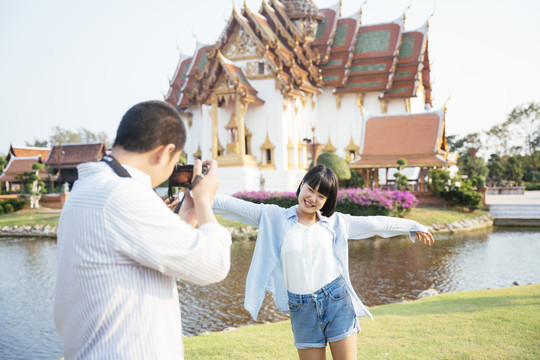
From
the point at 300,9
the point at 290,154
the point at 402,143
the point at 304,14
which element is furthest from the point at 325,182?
the point at 300,9

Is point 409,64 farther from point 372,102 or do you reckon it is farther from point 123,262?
point 123,262

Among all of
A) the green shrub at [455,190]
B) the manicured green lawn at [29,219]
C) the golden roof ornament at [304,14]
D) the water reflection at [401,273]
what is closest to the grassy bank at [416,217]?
the manicured green lawn at [29,219]

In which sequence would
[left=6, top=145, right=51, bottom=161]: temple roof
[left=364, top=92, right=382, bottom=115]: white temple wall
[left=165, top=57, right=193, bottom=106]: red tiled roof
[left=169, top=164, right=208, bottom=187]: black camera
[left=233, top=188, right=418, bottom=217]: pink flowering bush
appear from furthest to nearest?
[left=6, top=145, right=51, bottom=161]: temple roof < [left=165, top=57, right=193, bottom=106]: red tiled roof < [left=364, top=92, right=382, bottom=115]: white temple wall < [left=233, top=188, right=418, bottom=217]: pink flowering bush < [left=169, top=164, right=208, bottom=187]: black camera

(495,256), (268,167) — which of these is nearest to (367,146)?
(268,167)

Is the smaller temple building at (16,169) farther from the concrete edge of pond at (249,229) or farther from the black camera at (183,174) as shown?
the black camera at (183,174)

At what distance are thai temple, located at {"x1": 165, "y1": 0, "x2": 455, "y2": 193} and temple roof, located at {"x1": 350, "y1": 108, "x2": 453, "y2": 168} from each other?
4 centimetres

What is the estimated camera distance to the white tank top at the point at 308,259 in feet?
7.45

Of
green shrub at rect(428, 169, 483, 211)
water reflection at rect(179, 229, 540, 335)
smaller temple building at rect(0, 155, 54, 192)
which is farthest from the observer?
smaller temple building at rect(0, 155, 54, 192)

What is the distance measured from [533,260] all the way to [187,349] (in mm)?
8342

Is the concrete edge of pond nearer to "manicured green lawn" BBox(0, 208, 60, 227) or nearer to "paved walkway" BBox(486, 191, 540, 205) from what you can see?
"manicured green lawn" BBox(0, 208, 60, 227)

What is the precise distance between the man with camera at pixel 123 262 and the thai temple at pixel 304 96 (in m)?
15.1

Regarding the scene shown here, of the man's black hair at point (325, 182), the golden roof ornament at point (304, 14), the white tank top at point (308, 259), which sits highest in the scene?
the golden roof ornament at point (304, 14)

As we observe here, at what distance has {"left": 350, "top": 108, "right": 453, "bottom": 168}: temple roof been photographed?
59.6 feet

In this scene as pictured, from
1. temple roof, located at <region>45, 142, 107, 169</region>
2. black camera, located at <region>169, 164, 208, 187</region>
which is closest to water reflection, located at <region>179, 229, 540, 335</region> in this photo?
black camera, located at <region>169, 164, 208, 187</region>
